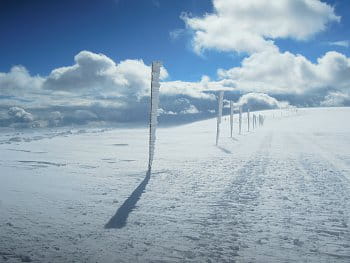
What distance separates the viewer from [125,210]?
7.17 meters

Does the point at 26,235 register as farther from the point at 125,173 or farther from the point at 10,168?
the point at 10,168

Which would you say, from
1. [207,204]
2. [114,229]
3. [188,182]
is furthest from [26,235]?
[188,182]

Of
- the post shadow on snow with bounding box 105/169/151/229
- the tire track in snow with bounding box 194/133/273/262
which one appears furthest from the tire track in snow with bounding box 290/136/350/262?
the post shadow on snow with bounding box 105/169/151/229

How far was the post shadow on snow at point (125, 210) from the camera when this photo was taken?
620cm

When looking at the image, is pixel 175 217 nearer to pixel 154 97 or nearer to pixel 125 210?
pixel 125 210

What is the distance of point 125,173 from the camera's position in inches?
485

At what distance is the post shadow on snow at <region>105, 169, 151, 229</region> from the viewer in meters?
6.20

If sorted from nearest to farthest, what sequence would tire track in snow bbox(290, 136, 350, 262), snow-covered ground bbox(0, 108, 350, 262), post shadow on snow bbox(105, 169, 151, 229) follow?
snow-covered ground bbox(0, 108, 350, 262), tire track in snow bbox(290, 136, 350, 262), post shadow on snow bbox(105, 169, 151, 229)

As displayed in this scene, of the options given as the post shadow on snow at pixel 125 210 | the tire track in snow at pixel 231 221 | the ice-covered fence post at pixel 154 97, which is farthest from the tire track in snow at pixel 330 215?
the ice-covered fence post at pixel 154 97

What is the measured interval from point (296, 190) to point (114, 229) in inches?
228

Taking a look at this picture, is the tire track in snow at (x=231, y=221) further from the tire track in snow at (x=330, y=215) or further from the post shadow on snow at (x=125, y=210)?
the post shadow on snow at (x=125, y=210)

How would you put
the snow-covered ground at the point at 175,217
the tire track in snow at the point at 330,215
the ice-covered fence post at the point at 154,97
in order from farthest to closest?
the ice-covered fence post at the point at 154,97 < the tire track in snow at the point at 330,215 < the snow-covered ground at the point at 175,217

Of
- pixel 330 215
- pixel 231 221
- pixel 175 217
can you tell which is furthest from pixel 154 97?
pixel 330 215

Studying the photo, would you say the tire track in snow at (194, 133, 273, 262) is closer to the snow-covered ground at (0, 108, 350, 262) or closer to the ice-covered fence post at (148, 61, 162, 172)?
the snow-covered ground at (0, 108, 350, 262)
